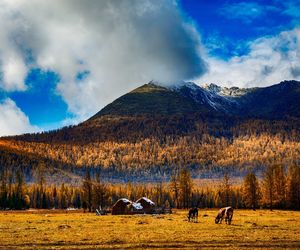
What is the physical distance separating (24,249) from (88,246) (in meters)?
5.22

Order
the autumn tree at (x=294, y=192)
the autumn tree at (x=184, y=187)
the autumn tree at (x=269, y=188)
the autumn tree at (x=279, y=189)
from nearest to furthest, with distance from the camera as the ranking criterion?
the autumn tree at (x=294, y=192) < the autumn tree at (x=269, y=188) < the autumn tree at (x=279, y=189) < the autumn tree at (x=184, y=187)

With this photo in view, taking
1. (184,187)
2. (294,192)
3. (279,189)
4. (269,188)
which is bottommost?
(294,192)

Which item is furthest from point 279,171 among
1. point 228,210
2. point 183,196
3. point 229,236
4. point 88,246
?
point 88,246

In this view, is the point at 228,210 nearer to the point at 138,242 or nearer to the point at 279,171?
the point at 138,242

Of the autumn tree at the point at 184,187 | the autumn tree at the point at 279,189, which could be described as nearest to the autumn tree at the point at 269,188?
the autumn tree at the point at 279,189

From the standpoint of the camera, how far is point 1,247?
115 feet

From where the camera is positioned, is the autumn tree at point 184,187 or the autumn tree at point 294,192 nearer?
the autumn tree at point 294,192

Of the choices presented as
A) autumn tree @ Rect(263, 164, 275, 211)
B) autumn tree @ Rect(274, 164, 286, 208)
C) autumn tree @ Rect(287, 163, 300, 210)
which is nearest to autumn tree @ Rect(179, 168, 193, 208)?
autumn tree @ Rect(263, 164, 275, 211)

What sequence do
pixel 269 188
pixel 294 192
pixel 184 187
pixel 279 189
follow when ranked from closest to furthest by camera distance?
pixel 294 192
pixel 269 188
pixel 279 189
pixel 184 187

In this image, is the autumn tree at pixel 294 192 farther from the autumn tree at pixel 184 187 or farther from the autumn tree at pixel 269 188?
the autumn tree at pixel 184 187

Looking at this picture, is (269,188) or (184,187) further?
(184,187)

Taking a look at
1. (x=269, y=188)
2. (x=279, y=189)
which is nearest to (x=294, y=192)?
(x=279, y=189)

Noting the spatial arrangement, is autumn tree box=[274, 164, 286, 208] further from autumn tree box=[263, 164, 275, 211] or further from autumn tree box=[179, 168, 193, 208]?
autumn tree box=[179, 168, 193, 208]

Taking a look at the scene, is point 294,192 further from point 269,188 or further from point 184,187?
point 184,187
